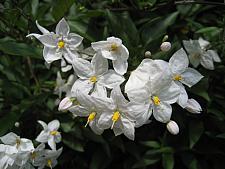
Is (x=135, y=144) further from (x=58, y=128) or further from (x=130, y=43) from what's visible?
(x=130, y=43)

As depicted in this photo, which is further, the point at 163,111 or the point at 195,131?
the point at 195,131

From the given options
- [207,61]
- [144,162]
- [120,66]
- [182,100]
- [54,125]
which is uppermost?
[120,66]

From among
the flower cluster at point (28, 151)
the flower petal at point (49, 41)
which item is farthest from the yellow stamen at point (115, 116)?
the flower cluster at point (28, 151)

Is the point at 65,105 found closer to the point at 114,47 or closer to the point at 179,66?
the point at 114,47

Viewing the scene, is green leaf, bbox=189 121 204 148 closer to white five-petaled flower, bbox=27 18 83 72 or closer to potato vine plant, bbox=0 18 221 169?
potato vine plant, bbox=0 18 221 169

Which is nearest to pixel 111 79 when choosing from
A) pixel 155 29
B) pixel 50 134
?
pixel 155 29

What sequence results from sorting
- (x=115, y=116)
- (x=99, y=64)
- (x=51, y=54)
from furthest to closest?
(x=51, y=54), (x=99, y=64), (x=115, y=116)
